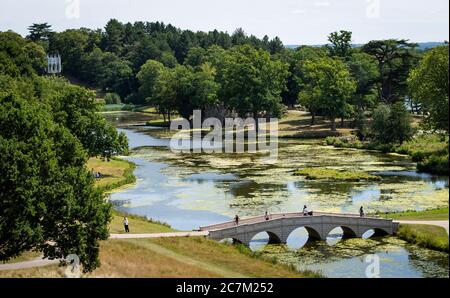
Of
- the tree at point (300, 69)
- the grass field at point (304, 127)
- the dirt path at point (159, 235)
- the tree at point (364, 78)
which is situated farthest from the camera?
the tree at point (300, 69)

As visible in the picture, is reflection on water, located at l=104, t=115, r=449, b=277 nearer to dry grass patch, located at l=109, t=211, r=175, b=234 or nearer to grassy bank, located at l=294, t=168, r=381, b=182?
grassy bank, located at l=294, t=168, r=381, b=182

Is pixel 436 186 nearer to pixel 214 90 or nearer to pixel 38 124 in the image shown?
pixel 38 124

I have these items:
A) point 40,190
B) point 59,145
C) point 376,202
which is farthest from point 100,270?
point 376,202

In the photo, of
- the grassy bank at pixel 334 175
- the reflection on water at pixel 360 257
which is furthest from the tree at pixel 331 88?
the reflection on water at pixel 360 257

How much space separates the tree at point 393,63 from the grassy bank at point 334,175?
53.7m

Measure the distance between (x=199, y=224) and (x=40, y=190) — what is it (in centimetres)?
2271

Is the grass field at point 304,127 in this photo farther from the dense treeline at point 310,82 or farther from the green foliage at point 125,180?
the green foliage at point 125,180

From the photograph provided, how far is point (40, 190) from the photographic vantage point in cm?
4172

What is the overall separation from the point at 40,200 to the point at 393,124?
74961 millimetres

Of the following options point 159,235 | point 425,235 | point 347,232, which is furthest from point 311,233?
point 159,235

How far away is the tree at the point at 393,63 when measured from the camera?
5236 inches

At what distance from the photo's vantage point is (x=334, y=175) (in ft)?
278

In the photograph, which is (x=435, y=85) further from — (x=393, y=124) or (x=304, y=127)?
(x=304, y=127)

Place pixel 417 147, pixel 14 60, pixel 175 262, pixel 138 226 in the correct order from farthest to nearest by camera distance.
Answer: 1. pixel 14 60
2. pixel 417 147
3. pixel 138 226
4. pixel 175 262
